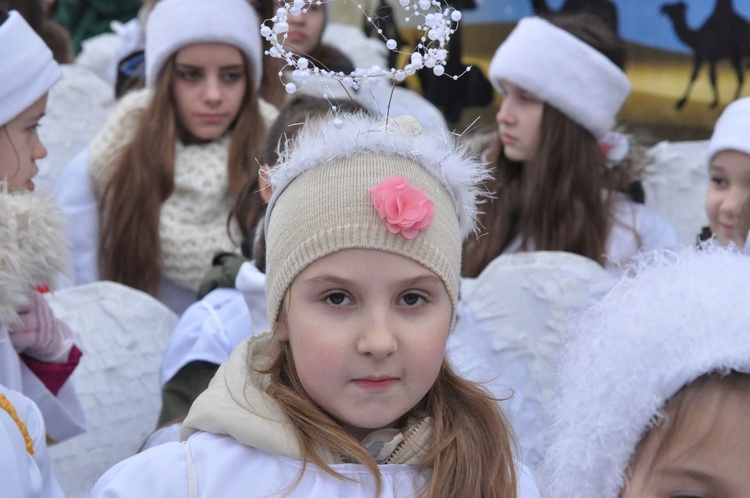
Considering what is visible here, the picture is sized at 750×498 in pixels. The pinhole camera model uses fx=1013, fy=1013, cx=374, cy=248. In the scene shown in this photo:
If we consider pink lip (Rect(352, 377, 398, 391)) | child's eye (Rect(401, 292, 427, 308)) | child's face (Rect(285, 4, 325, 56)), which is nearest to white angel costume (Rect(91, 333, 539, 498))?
pink lip (Rect(352, 377, 398, 391))

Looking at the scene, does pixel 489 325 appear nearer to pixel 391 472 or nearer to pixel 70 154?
pixel 391 472

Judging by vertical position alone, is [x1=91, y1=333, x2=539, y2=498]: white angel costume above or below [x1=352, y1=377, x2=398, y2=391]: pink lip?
below

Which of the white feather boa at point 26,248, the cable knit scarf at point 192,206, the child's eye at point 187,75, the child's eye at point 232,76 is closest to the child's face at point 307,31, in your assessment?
the child's eye at point 232,76

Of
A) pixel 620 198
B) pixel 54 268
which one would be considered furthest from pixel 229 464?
pixel 620 198

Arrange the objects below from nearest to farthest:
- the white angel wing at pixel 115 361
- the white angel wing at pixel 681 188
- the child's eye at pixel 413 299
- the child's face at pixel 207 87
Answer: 1. the child's eye at pixel 413 299
2. the white angel wing at pixel 115 361
3. the child's face at pixel 207 87
4. the white angel wing at pixel 681 188

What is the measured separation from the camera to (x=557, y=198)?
418cm

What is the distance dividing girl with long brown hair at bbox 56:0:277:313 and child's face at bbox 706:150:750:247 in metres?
1.79

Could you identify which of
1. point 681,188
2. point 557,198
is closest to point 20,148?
point 557,198

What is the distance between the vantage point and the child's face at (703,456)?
1.46 metres

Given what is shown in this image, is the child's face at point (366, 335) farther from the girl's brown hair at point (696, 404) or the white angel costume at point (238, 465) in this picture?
the girl's brown hair at point (696, 404)

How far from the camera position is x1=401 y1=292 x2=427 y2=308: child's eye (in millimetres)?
1977

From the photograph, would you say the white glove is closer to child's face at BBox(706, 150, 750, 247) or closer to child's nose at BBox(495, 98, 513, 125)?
child's nose at BBox(495, 98, 513, 125)

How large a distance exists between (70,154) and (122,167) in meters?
1.33

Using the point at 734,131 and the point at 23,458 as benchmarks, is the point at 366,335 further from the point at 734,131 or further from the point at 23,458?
the point at 734,131
